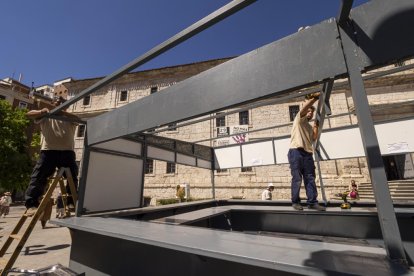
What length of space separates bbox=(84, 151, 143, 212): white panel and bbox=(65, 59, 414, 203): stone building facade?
9179 mm

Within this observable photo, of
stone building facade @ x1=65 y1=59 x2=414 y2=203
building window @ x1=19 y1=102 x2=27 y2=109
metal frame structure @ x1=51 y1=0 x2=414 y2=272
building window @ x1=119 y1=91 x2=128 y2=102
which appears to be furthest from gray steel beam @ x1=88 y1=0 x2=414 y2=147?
building window @ x1=19 y1=102 x2=27 y2=109

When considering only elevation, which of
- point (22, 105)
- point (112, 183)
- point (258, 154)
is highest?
point (22, 105)

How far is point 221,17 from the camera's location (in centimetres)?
175

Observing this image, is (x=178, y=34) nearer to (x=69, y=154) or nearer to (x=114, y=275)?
(x=114, y=275)

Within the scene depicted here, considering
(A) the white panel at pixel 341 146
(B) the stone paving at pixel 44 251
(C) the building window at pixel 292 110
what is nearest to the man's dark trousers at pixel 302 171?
(A) the white panel at pixel 341 146

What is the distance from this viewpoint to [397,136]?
20.1 ft

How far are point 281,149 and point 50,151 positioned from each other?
646 centimetres

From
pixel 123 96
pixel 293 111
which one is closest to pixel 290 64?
pixel 293 111

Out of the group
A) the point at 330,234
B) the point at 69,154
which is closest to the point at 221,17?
the point at 69,154

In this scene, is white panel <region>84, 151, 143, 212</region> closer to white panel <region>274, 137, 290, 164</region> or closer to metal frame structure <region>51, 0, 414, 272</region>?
metal frame structure <region>51, 0, 414, 272</region>

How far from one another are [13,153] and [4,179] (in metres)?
2.65

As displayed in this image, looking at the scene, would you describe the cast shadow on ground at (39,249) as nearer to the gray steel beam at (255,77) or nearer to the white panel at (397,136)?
the gray steel beam at (255,77)

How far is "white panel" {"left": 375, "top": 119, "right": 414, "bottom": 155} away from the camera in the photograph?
598 centimetres

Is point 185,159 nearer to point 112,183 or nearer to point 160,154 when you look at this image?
point 160,154
